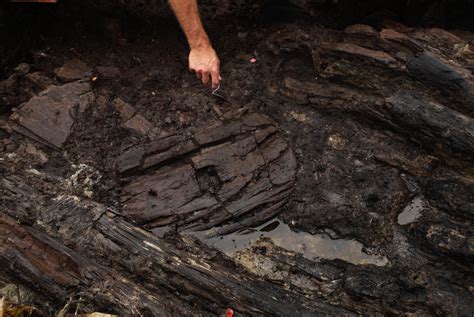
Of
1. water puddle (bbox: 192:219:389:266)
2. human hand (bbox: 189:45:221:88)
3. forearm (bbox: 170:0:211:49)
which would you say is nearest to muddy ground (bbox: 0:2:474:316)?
water puddle (bbox: 192:219:389:266)

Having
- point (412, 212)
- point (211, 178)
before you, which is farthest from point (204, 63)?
point (412, 212)

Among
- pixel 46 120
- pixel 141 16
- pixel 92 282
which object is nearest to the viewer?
pixel 92 282

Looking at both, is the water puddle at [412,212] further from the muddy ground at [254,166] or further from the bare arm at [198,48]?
the bare arm at [198,48]

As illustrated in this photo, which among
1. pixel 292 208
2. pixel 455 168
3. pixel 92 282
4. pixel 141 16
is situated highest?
pixel 141 16

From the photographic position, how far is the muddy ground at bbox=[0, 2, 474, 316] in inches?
147

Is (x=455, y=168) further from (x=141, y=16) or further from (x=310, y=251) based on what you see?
(x=141, y=16)

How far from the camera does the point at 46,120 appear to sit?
4.34m

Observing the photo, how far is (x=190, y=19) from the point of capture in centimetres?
398

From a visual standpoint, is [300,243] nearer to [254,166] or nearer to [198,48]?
[254,166]

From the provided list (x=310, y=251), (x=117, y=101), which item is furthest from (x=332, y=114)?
(x=117, y=101)

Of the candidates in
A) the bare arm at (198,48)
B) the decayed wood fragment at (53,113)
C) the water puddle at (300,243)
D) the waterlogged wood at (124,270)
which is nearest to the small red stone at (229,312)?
the waterlogged wood at (124,270)

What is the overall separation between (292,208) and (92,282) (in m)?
1.73

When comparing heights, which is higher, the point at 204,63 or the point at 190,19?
the point at 190,19

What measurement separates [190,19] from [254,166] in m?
1.36
